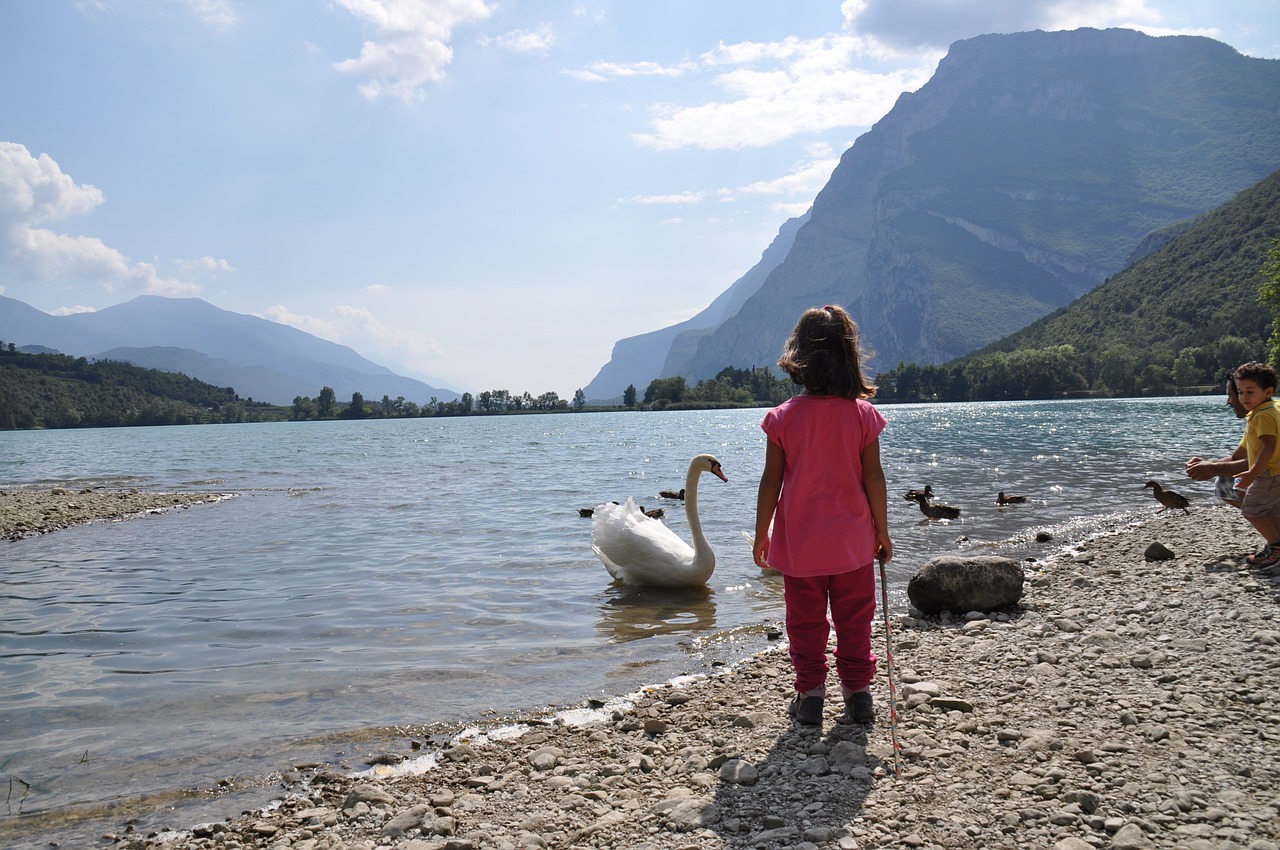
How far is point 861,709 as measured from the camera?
5113 millimetres

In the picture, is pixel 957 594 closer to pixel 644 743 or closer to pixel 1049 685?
pixel 1049 685

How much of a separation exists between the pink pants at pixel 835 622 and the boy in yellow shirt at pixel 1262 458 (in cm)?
532

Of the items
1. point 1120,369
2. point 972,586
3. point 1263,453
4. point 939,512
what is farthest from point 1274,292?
point 1120,369

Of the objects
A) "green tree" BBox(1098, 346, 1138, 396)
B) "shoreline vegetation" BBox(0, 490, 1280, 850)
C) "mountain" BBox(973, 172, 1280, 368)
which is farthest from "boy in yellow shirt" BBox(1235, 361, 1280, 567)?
"green tree" BBox(1098, 346, 1138, 396)

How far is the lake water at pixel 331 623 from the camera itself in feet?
19.0

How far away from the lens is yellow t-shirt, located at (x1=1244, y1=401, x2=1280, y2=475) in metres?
7.75

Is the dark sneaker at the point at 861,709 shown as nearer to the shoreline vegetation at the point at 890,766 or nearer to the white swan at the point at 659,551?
the shoreline vegetation at the point at 890,766

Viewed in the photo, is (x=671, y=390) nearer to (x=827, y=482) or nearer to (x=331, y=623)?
(x=331, y=623)

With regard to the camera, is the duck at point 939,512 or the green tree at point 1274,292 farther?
the green tree at point 1274,292

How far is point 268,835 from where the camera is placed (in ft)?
14.3

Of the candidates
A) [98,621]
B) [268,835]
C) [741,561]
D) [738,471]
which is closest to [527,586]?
[741,561]

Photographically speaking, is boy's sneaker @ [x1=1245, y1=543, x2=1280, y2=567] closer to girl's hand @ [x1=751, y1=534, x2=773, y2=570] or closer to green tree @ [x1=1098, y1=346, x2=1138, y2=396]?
girl's hand @ [x1=751, y1=534, x2=773, y2=570]

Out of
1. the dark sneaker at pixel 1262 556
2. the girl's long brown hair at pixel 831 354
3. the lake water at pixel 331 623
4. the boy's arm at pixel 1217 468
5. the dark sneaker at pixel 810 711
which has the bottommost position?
the lake water at pixel 331 623

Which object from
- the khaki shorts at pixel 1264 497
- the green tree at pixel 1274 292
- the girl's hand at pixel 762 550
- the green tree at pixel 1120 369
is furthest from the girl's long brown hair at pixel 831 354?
the green tree at pixel 1120 369
